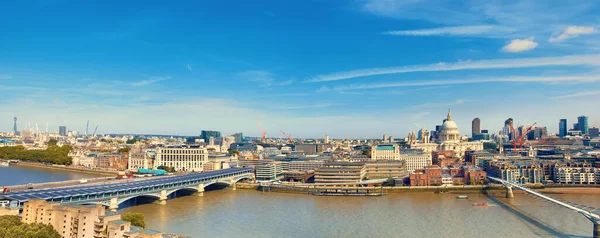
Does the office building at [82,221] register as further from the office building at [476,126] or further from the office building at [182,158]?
the office building at [476,126]

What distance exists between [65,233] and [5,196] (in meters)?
3.50

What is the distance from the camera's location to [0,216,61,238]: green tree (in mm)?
7723

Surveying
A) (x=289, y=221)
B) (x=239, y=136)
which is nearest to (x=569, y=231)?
(x=289, y=221)

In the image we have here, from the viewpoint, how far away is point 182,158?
1089 inches

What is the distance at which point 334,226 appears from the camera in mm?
11398

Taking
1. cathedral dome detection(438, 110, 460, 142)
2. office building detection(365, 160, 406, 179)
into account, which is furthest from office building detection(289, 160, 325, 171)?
cathedral dome detection(438, 110, 460, 142)

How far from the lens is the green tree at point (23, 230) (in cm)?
772

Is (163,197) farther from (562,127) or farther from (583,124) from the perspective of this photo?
(583,124)

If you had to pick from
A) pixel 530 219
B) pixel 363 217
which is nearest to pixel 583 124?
pixel 530 219

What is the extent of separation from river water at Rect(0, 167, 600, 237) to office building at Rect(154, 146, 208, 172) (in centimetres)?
1074

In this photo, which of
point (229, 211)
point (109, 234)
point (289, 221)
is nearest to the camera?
point (109, 234)

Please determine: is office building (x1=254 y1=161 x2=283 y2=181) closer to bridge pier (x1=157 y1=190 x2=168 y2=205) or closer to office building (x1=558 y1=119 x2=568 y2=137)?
bridge pier (x1=157 y1=190 x2=168 y2=205)

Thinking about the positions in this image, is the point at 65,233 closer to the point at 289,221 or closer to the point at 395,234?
the point at 289,221

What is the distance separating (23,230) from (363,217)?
825cm
